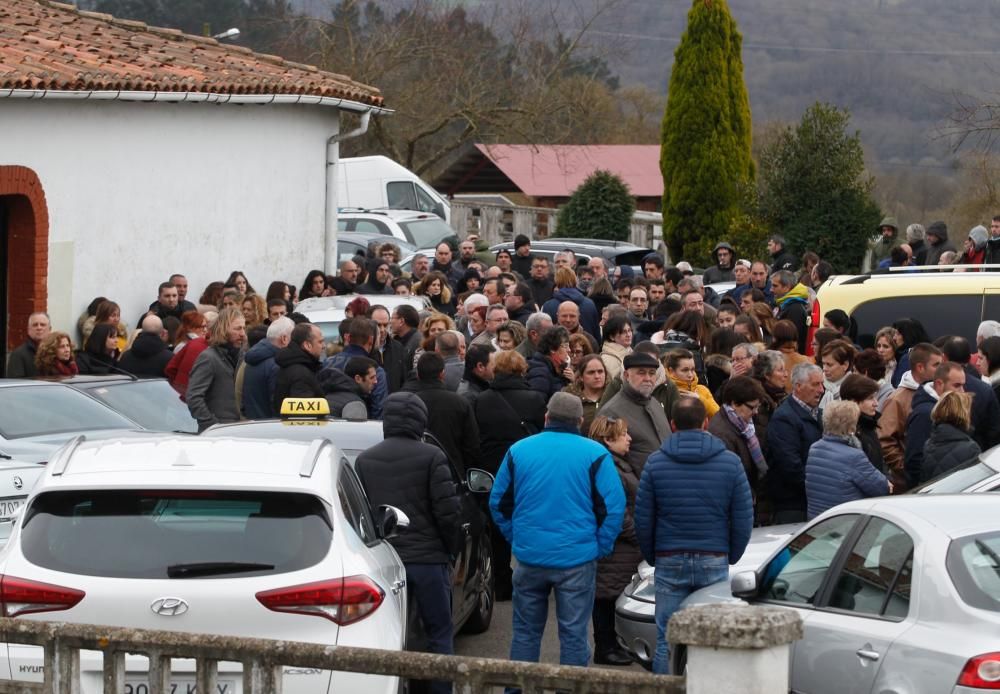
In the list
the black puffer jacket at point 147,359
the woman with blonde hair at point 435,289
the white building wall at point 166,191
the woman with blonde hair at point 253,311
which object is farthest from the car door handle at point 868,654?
the white building wall at point 166,191

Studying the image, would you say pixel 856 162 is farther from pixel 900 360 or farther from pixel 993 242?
pixel 900 360

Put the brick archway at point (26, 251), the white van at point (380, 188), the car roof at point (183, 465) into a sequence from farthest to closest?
the white van at point (380, 188), the brick archway at point (26, 251), the car roof at point (183, 465)

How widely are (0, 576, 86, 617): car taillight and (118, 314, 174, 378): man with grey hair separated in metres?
7.91

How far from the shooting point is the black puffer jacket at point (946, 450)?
958cm

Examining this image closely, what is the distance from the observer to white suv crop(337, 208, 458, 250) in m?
29.4

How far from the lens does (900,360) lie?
1281cm

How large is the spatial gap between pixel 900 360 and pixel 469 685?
8.15 metres

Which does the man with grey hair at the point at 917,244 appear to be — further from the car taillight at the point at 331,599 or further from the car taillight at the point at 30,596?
the car taillight at the point at 30,596

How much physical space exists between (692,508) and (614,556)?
4.82 feet

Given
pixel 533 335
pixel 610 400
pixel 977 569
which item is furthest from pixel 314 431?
pixel 977 569

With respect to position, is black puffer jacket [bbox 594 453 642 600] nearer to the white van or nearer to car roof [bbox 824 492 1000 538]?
car roof [bbox 824 492 1000 538]

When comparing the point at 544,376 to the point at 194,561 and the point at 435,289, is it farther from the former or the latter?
the point at 194,561

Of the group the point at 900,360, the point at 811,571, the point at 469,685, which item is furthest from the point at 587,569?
the point at 900,360

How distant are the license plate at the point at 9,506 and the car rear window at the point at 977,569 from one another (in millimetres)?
6087
